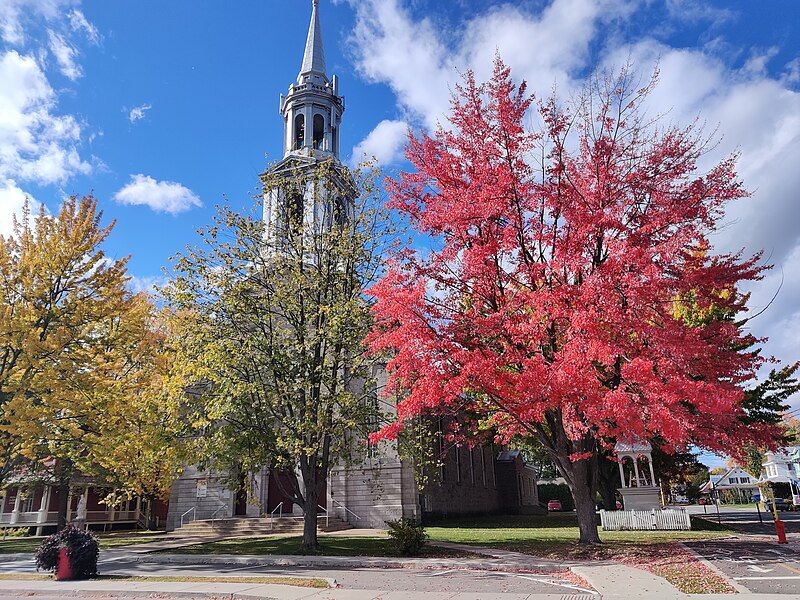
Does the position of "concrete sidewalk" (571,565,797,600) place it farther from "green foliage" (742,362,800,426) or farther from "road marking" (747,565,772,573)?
"green foliage" (742,362,800,426)

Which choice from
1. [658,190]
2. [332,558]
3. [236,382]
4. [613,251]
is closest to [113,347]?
[236,382]

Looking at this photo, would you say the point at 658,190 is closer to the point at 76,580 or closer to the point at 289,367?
the point at 289,367

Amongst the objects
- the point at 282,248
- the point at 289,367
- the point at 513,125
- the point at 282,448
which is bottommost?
the point at 282,448

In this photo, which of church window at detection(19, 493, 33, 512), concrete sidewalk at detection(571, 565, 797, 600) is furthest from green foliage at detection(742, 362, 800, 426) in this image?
church window at detection(19, 493, 33, 512)

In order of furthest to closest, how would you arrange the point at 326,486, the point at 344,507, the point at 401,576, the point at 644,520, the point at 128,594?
the point at 326,486 < the point at 344,507 < the point at 644,520 < the point at 401,576 < the point at 128,594

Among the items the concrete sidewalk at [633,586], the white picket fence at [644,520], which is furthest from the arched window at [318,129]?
the concrete sidewalk at [633,586]

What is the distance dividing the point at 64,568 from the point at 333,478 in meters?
17.5

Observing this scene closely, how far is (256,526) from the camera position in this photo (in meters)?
28.4

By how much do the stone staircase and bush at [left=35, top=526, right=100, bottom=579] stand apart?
14.2m

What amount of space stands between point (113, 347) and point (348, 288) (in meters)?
7.93

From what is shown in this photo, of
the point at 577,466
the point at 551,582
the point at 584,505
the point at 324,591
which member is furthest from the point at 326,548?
the point at 551,582

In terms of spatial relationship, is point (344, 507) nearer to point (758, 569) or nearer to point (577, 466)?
point (577, 466)

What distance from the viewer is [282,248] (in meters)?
20.3

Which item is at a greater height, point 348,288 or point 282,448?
point 348,288
